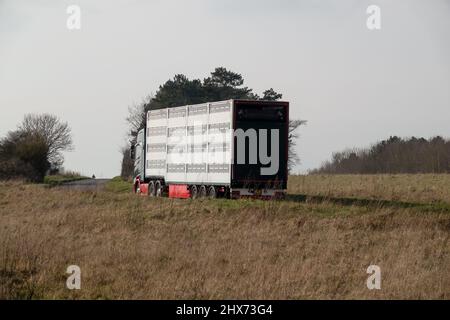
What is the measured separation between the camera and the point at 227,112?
1104 inches

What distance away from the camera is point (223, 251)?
1636 cm

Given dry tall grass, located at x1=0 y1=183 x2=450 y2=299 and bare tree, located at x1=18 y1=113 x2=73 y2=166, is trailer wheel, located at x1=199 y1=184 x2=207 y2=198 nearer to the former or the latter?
dry tall grass, located at x1=0 y1=183 x2=450 y2=299

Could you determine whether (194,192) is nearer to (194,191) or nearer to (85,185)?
(194,191)

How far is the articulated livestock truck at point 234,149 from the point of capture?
91.5 feet

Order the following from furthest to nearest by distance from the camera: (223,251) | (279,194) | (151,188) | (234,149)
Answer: (151,188)
(279,194)
(234,149)
(223,251)

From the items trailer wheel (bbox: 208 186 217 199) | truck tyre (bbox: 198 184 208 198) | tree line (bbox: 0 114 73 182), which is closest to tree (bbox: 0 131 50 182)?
tree line (bbox: 0 114 73 182)

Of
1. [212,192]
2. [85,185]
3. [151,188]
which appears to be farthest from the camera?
[85,185]

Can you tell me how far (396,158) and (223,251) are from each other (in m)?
70.8

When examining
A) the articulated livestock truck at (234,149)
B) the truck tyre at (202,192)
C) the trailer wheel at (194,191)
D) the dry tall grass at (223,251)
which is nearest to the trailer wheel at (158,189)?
the articulated livestock truck at (234,149)

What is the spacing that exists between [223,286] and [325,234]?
6.93 metres

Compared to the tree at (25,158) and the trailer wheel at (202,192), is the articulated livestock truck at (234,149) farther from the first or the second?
the tree at (25,158)

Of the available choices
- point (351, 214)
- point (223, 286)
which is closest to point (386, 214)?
point (351, 214)

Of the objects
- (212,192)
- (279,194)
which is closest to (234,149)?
(212,192)

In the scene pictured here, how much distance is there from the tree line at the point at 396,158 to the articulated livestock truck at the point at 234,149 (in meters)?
47.6
